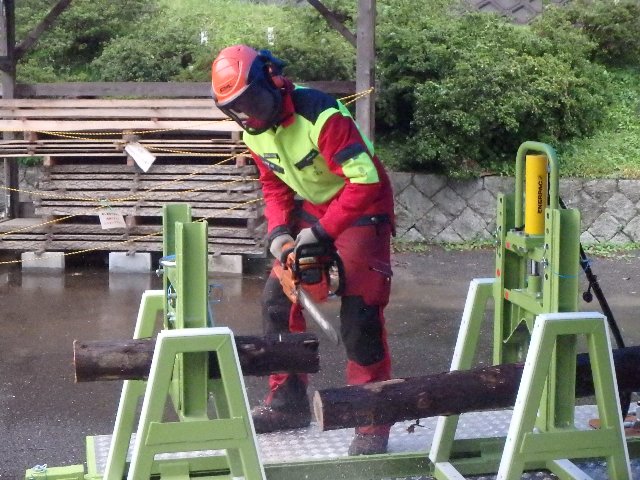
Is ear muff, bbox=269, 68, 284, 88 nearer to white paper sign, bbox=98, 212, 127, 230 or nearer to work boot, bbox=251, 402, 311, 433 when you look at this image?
work boot, bbox=251, 402, 311, 433

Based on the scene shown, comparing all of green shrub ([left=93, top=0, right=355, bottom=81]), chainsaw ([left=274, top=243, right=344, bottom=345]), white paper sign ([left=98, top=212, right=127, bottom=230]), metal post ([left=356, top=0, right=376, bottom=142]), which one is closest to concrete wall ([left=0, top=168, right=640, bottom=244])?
metal post ([left=356, top=0, right=376, bottom=142])

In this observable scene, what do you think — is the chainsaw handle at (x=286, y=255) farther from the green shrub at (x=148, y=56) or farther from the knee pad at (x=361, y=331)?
the green shrub at (x=148, y=56)

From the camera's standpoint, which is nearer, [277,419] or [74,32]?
[277,419]

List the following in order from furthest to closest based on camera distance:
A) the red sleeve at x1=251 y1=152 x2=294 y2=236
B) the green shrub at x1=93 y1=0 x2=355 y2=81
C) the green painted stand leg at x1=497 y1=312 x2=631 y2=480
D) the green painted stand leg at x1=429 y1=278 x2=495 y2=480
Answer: the green shrub at x1=93 y1=0 x2=355 y2=81 → the red sleeve at x1=251 y1=152 x2=294 y2=236 → the green painted stand leg at x1=429 y1=278 x2=495 y2=480 → the green painted stand leg at x1=497 y1=312 x2=631 y2=480

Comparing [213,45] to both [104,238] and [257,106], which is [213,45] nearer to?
[104,238]

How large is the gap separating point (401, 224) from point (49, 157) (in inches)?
160

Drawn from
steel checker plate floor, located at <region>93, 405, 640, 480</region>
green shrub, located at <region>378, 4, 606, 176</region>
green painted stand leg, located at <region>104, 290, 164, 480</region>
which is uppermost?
green shrub, located at <region>378, 4, 606, 176</region>

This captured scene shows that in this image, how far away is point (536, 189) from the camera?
12.0 ft

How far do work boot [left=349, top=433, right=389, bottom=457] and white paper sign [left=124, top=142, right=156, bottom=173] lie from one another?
5.71 m

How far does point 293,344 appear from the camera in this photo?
11.6ft

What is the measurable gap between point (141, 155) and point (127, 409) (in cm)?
582

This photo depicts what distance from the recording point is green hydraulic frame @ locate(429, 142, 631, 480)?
330 cm

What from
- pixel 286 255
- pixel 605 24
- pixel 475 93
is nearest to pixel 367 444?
pixel 286 255

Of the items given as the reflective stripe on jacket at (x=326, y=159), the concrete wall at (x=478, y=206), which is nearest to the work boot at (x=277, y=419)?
the reflective stripe on jacket at (x=326, y=159)
